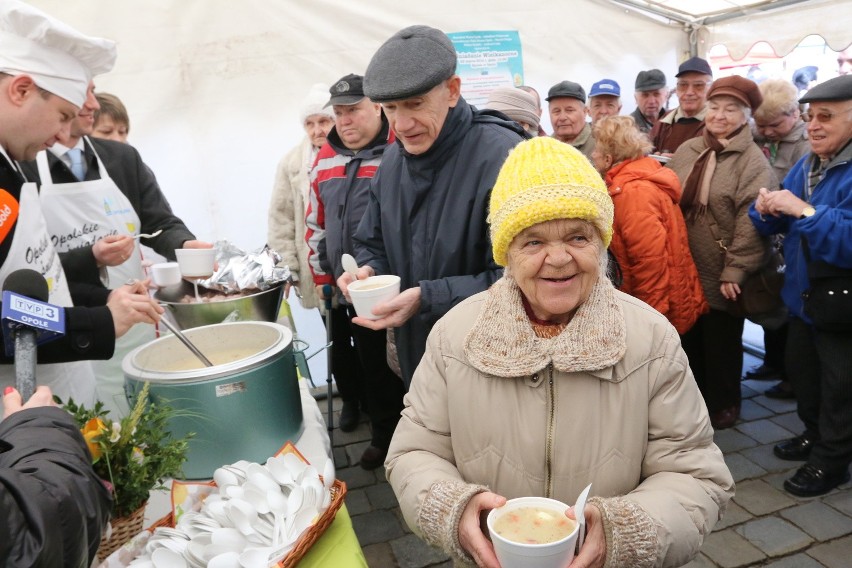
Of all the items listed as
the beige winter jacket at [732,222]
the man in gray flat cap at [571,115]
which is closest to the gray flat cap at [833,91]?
the beige winter jacket at [732,222]

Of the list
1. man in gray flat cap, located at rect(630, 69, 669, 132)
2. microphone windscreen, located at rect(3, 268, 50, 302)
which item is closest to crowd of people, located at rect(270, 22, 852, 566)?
microphone windscreen, located at rect(3, 268, 50, 302)

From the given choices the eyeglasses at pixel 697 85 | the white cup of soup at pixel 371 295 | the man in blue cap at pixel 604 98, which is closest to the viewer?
the white cup of soup at pixel 371 295

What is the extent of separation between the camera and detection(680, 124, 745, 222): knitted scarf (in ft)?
11.8

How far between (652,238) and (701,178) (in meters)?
0.76

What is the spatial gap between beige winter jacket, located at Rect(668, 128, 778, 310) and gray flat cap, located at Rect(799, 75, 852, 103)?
629 mm

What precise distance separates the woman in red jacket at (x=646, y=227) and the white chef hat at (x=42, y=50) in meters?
2.64

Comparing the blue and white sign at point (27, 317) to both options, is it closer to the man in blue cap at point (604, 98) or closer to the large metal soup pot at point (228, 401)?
the large metal soup pot at point (228, 401)

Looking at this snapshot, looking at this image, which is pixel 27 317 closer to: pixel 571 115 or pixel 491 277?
pixel 491 277

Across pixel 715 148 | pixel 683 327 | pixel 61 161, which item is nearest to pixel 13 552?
pixel 61 161

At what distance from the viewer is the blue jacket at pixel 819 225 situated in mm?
2730

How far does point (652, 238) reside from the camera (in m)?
3.22

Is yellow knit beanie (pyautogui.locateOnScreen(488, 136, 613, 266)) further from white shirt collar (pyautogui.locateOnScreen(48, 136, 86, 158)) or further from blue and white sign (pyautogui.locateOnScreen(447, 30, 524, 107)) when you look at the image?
blue and white sign (pyautogui.locateOnScreen(447, 30, 524, 107))

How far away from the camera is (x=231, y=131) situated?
4500 mm

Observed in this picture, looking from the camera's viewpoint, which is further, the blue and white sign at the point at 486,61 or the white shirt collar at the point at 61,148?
the blue and white sign at the point at 486,61
